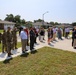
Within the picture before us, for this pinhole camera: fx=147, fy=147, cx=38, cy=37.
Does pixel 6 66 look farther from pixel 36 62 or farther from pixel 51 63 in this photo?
pixel 51 63

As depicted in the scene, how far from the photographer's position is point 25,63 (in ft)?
25.7

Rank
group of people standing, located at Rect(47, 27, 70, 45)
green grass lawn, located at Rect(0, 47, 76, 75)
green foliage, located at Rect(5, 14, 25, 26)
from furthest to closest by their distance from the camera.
Result: green foliage, located at Rect(5, 14, 25, 26) → group of people standing, located at Rect(47, 27, 70, 45) → green grass lawn, located at Rect(0, 47, 76, 75)

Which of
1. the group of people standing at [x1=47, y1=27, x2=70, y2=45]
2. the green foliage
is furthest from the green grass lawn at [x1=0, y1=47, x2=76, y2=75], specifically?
the green foliage

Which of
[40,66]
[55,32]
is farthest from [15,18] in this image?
[40,66]

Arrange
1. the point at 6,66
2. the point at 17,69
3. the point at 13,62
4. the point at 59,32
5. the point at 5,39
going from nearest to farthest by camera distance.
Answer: the point at 17,69 < the point at 6,66 < the point at 13,62 < the point at 5,39 < the point at 59,32

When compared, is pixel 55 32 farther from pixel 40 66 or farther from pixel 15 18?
pixel 15 18

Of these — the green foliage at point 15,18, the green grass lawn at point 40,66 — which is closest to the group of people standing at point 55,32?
the green grass lawn at point 40,66

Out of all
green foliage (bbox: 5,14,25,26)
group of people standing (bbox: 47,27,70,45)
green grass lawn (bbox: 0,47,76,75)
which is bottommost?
green grass lawn (bbox: 0,47,76,75)

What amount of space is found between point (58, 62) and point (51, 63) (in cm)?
43

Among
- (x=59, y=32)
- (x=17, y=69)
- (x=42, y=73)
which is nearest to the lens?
(x=42, y=73)

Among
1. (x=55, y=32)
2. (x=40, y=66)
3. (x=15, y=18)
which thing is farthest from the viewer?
(x=15, y=18)

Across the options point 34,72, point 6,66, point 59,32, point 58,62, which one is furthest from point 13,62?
point 59,32

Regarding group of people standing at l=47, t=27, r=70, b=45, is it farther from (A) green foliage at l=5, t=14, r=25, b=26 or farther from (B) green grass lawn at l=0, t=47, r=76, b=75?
(A) green foliage at l=5, t=14, r=25, b=26

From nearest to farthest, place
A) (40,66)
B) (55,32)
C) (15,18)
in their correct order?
(40,66), (55,32), (15,18)
